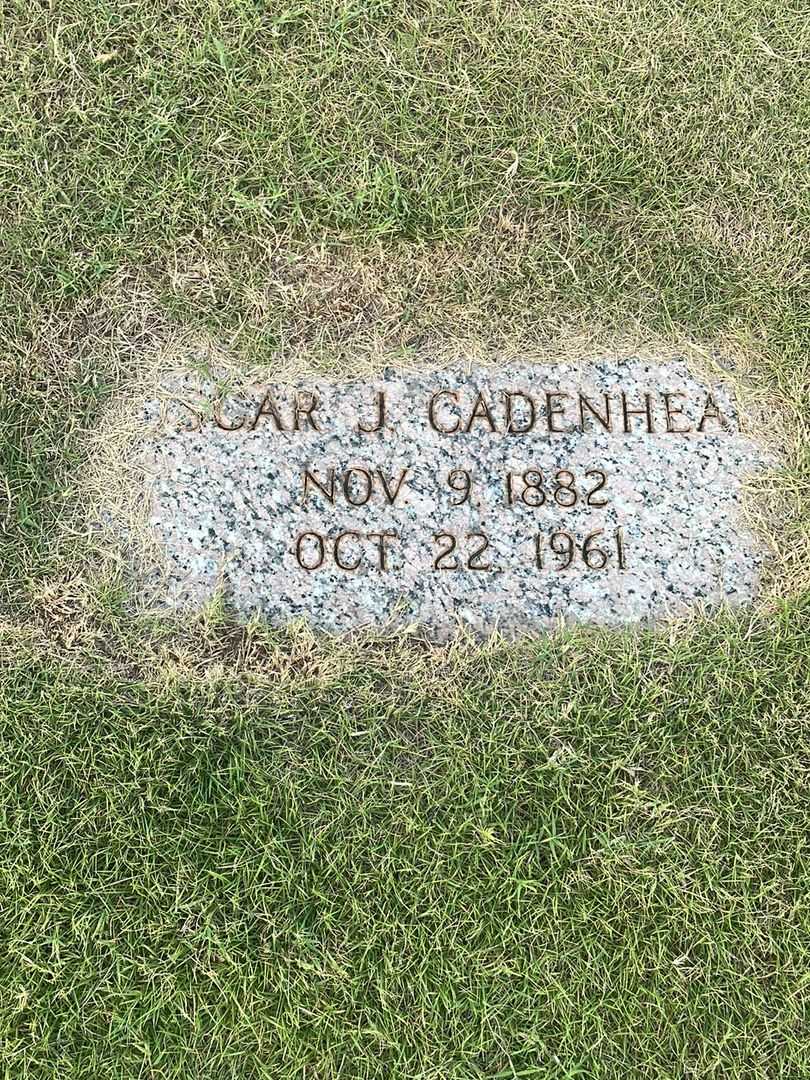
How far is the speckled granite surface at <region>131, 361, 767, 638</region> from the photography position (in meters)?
2.04

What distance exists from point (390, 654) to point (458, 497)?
493 millimetres

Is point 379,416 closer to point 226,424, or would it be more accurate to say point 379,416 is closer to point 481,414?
point 481,414

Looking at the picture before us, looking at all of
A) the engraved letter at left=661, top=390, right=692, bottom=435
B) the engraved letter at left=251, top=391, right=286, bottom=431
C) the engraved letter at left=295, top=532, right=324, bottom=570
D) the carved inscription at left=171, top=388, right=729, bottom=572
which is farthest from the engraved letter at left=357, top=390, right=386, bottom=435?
the engraved letter at left=661, top=390, right=692, bottom=435

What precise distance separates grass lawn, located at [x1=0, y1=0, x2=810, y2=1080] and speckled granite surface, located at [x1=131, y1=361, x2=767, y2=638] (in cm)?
11

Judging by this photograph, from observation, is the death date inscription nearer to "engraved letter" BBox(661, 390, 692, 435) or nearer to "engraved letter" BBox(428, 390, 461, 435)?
"engraved letter" BBox(428, 390, 461, 435)

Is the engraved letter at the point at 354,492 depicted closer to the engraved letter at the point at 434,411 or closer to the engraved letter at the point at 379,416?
the engraved letter at the point at 379,416

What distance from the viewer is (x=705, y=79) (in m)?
2.24

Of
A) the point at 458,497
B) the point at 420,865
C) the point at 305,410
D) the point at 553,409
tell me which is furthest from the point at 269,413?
the point at 420,865

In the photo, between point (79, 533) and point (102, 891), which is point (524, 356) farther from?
point (102, 891)

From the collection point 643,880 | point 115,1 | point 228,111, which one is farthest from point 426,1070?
point 115,1

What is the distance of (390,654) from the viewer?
201cm

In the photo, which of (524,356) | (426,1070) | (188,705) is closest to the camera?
(426,1070)

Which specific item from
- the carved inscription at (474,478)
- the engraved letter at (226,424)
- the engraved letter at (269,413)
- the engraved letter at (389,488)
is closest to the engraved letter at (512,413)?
→ the carved inscription at (474,478)

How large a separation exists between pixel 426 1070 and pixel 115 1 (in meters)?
3.21
